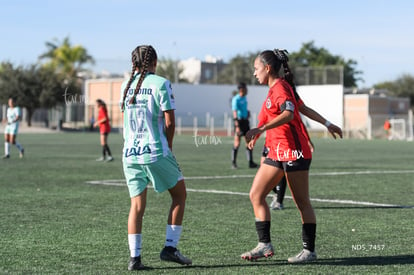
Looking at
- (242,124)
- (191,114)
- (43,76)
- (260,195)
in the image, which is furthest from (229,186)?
(43,76)

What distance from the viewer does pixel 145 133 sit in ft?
24.5

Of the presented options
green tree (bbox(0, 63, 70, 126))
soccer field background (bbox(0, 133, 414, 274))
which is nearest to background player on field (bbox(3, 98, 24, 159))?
soccer field background (bbox(0, 133, 414, 274))

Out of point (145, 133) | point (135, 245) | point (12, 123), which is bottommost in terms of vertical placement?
point (135, 245)

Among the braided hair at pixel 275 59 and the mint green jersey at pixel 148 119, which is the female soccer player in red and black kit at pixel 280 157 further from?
the mint green jersey at pixel 148 119

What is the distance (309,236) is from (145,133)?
2003mm

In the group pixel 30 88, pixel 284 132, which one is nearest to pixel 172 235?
pixel 284 132

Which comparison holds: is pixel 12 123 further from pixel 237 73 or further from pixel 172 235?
pixel 237 73

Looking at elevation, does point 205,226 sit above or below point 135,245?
below

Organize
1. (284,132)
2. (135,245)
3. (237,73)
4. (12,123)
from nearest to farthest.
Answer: (135,245)
(284,132)
(12,123)
(237,73)

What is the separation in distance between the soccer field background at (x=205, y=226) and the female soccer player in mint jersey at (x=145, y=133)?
577 millimetres

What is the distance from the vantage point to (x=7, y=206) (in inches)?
511

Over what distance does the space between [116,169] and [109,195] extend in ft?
24.6

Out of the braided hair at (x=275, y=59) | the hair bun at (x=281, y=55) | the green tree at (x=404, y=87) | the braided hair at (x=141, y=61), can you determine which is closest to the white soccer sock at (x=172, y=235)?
the braided hair at (x=141, y=61)

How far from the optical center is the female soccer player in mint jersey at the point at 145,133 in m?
7.43
